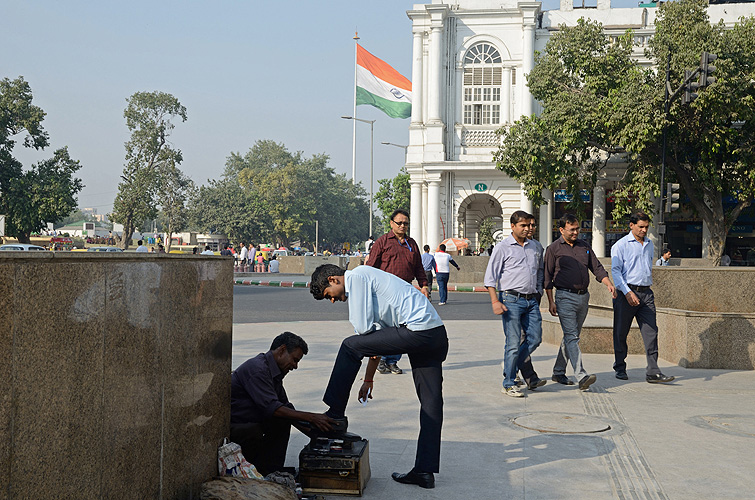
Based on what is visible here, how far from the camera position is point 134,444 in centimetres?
340

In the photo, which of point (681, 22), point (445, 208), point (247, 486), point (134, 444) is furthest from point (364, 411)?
point (445, 208)

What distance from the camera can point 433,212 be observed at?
40.4m

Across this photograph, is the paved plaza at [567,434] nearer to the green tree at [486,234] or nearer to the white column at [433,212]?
the white column at [433,212]

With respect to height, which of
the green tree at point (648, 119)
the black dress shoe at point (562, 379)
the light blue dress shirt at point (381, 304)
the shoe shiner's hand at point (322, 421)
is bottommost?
the black dress shoe at point (562, 379)

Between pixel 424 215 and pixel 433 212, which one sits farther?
pixel 424 215

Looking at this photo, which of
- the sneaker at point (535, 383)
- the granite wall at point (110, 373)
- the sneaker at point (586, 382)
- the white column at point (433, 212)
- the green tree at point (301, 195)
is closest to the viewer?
the granite wall at point (110, 373)

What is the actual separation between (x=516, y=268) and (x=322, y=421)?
12.0ft

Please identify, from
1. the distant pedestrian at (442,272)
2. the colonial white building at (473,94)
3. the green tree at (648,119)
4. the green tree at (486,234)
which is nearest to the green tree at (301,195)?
the green tree at (486,234)

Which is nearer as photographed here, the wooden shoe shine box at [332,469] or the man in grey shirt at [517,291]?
the wooden shoe shine box at [332,469]

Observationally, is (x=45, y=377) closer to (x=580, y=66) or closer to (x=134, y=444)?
(x=134, y=444)

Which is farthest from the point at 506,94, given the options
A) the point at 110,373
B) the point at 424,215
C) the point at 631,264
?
the point at 110,373

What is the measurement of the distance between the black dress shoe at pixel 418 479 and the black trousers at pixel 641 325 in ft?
14.5

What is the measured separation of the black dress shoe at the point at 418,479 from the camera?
15.1 ft

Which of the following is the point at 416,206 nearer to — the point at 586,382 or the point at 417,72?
the point at 417,72
